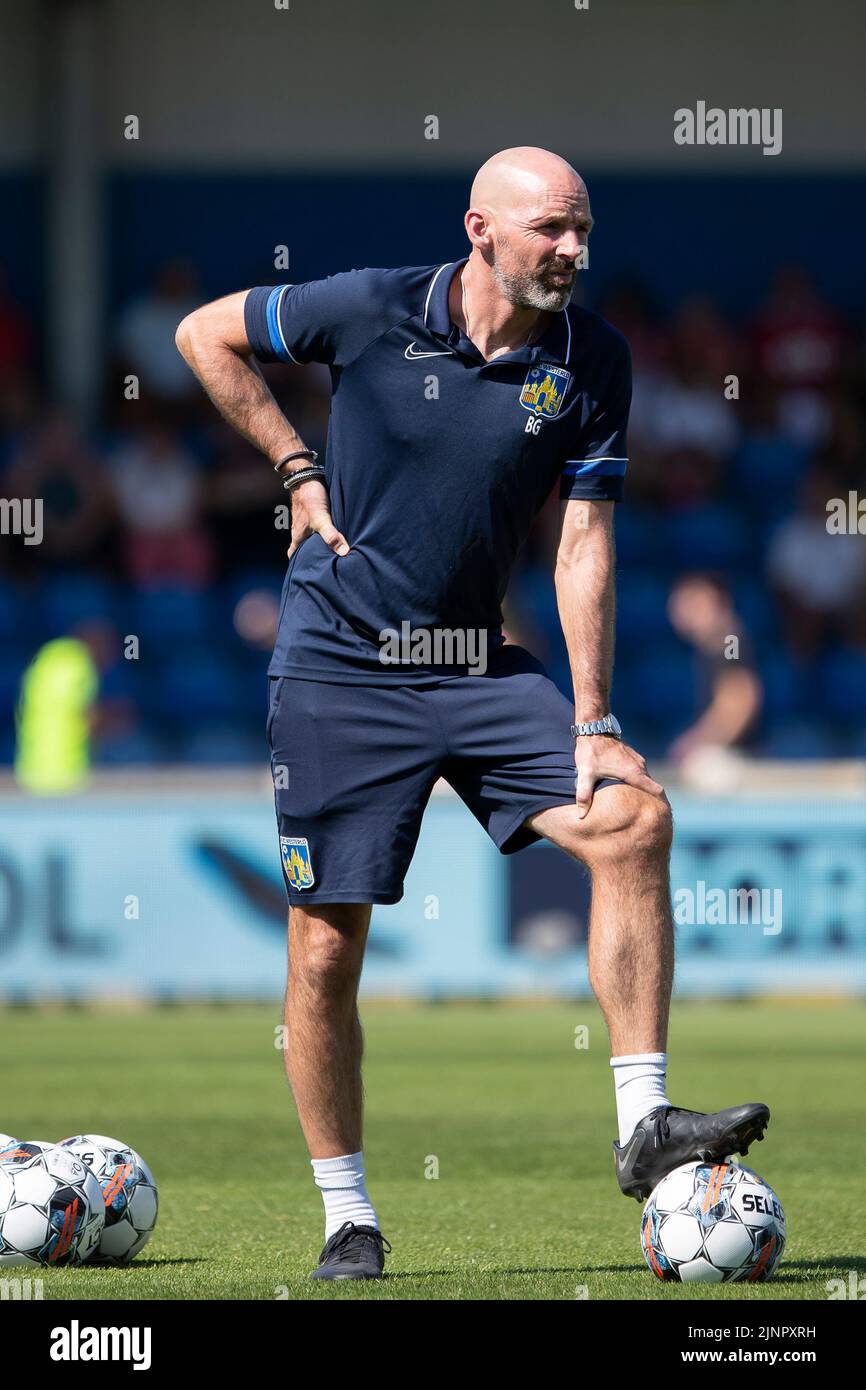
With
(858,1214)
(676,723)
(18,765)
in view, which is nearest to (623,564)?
(676,723)

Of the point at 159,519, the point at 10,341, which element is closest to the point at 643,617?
the point at 159,519

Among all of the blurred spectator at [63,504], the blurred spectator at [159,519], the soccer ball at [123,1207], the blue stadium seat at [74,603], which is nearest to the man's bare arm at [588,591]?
the soccer ball at [123,1207]

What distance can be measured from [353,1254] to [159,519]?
12.9 m

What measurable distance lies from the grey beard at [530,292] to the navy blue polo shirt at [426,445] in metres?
0.13

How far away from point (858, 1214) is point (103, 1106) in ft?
11.9

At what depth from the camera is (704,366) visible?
1889cm

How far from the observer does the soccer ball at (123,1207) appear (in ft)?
18.8

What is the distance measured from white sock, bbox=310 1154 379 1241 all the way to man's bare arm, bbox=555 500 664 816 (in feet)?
4.00

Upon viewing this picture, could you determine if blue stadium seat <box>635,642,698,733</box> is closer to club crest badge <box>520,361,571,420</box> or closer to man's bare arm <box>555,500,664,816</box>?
man's bare arm <box>555,500,664,816</box>

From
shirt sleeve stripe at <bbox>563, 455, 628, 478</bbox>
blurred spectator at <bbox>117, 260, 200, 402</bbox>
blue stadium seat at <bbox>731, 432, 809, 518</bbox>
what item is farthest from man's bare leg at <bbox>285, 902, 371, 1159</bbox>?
blue stadium seat at <bbox>731, 432, 809, 518</bbox>

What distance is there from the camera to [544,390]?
5582 mm

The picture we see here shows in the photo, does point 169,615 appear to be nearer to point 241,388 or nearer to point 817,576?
point 817,576

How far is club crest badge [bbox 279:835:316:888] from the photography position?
5621mm

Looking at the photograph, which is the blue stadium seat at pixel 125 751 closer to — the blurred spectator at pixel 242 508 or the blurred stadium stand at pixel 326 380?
the blurred stadium stand at pixel 326 380
